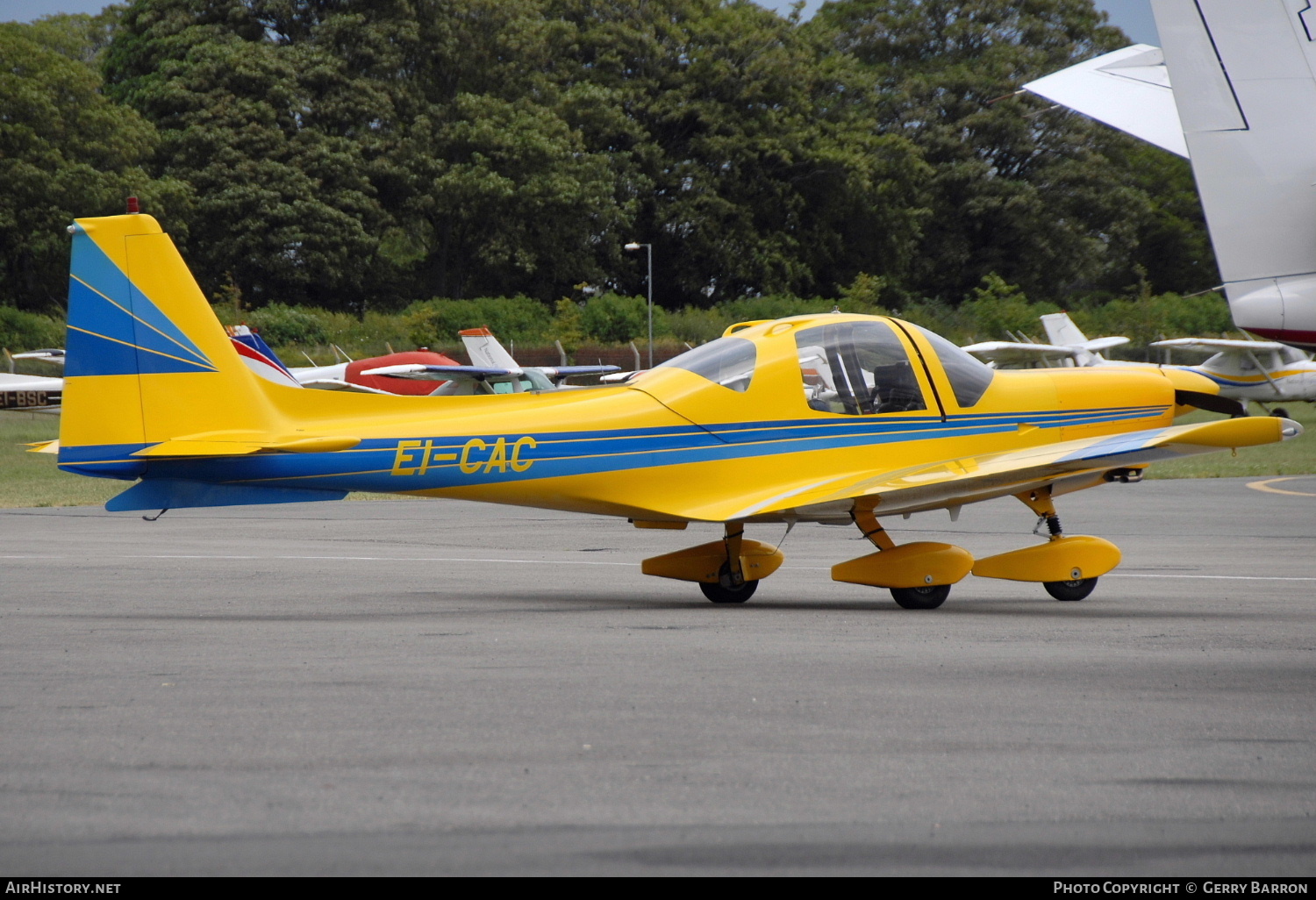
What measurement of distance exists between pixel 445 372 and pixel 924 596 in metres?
28.7

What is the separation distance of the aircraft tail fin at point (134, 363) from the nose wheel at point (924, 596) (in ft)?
14.3

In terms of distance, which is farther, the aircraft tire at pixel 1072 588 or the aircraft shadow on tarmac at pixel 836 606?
the aircraft tire at pixel 1072 588

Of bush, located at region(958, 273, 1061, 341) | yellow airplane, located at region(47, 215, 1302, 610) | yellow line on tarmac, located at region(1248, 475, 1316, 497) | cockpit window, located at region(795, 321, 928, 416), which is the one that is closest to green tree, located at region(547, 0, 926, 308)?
bush, located at region(958, 273, 1061, 341)

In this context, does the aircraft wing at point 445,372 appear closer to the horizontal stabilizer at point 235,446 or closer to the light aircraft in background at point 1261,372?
the light aircraft in background at point 1261,372

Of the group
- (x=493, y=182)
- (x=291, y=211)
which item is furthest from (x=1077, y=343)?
(x=291, y=211)

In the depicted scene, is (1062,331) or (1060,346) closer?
(1060,346)

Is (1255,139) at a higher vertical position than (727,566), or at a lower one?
higher

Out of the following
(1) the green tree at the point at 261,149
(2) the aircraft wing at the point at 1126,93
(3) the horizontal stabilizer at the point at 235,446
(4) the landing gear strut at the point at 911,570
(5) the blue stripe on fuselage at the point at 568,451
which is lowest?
(4) the landing gear strut at the point at 911,570

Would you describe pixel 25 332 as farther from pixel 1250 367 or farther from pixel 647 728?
pixel 647 728

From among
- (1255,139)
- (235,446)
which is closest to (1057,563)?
(1255,139)

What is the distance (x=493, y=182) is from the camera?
218 feet

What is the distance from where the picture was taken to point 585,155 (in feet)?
233

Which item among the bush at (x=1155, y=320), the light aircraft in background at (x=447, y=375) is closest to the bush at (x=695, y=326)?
the bush at (x=1155, y=320)

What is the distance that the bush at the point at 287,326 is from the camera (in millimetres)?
61031
